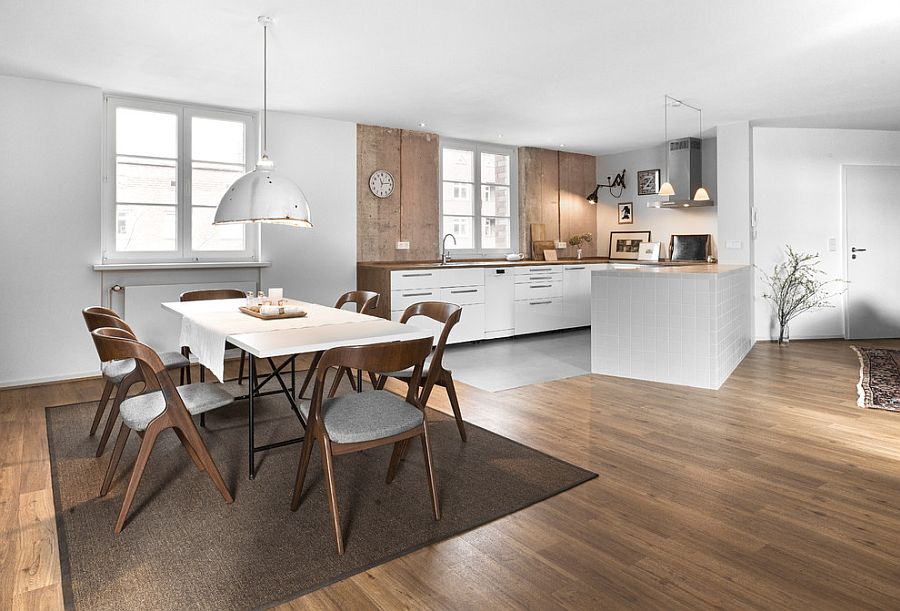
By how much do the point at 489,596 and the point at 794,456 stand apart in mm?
2184

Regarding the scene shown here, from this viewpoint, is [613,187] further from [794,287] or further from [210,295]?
[210,295]

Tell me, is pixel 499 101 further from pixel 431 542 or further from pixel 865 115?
pixel 431 542

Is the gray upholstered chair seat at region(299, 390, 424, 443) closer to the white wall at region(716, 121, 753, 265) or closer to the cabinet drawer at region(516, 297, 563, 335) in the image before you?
the cabinet drawer at region(516, 297, 563, 335)

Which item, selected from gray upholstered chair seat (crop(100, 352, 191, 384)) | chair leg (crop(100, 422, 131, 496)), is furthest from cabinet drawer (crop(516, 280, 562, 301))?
chair leg (crop(100, 422, 131, 496))

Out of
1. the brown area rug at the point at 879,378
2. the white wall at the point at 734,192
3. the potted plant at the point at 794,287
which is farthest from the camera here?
the potted plant at the point at 794,287

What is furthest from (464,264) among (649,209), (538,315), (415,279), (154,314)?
(154,314)

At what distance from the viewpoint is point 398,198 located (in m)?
7.10

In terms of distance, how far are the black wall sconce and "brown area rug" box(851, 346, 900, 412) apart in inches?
149

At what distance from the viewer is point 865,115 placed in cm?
640

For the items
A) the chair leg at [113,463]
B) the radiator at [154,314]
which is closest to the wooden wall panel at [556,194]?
the radiator at [154,314]

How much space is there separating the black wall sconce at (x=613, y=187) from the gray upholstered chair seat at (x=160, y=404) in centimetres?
735

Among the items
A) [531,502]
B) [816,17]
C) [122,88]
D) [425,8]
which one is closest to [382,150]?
[122,88]

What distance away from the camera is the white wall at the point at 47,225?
4895 millimetres

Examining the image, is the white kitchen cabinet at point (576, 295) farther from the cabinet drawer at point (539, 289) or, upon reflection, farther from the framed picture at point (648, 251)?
the framed picture at point (648, 251)
